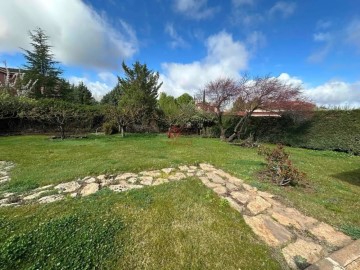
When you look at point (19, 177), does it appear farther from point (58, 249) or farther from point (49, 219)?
point (58, 249)

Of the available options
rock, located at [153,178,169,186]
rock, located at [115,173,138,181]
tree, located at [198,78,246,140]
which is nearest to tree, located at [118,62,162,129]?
tree, located at [198,78,246,140]

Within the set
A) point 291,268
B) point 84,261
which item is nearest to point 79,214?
point 84,261

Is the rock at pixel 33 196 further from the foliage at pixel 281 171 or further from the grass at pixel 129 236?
the foliage at pixel 281 171

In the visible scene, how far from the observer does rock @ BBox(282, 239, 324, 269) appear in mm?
2273

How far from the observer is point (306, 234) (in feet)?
9.02

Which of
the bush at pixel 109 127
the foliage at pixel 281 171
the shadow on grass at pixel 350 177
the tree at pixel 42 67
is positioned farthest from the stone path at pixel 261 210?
the tree at pixel 42 67

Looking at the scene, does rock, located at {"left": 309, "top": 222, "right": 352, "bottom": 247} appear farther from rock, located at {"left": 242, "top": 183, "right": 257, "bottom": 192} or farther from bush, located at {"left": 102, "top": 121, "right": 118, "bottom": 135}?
bush, located at {"left": 102, "top": 121, "right": 118, "bottom": 135}

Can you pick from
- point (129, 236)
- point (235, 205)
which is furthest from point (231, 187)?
point (129, 236)

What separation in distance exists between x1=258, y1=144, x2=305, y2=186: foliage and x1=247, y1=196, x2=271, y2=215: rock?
128cm

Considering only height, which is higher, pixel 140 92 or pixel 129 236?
pixel 140 92

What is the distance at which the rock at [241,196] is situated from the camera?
3637mm

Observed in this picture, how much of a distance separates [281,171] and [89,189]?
4.29 m

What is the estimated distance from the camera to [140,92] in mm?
17516

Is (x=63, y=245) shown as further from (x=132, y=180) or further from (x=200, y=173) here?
(x=200, y=173)
